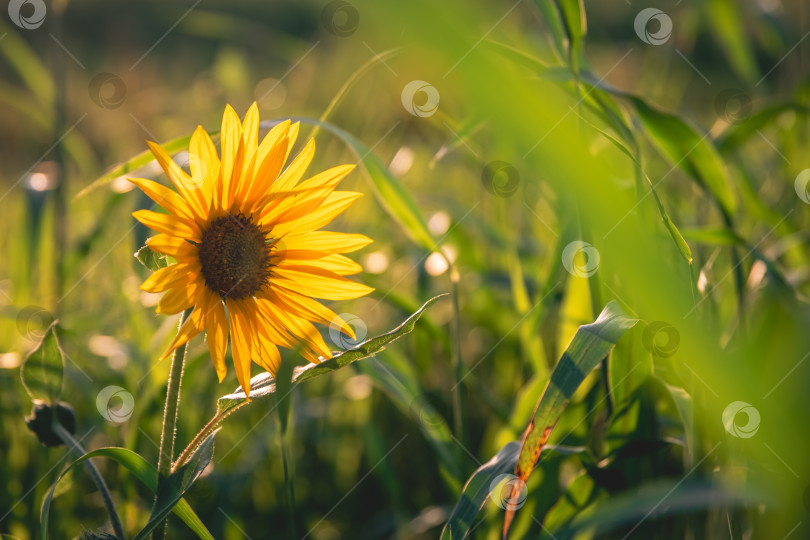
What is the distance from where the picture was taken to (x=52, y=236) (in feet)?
4.25

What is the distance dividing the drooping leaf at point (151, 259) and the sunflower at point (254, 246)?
2 cm

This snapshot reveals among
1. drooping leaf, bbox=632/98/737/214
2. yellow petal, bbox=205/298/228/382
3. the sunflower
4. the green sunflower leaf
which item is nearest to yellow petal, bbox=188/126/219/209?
the sunflower

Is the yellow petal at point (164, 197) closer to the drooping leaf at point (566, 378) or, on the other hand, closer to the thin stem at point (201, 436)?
the thin stem at point (201, 436)

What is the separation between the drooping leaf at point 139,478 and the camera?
52 cm

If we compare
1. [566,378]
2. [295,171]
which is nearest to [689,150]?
[566,378]

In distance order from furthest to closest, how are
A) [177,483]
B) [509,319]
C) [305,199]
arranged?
[509,319] < [305,199] < [177,483]

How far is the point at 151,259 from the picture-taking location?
22.1 inches

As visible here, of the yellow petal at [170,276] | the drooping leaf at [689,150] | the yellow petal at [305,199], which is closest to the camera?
the yellow petal at [170,276]

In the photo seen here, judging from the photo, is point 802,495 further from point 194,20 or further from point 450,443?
point 194,20

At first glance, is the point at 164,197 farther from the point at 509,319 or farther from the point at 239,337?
the point at 509,319

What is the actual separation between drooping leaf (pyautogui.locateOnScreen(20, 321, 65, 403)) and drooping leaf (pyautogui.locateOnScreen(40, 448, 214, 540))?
0.13 m

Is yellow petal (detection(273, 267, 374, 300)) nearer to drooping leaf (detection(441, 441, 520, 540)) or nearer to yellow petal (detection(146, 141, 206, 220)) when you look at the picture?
yellow petal (detection(146, 141, 206, 220))

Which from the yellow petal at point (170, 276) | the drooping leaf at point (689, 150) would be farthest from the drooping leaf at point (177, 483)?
the drooping leaf at point (689, 150)

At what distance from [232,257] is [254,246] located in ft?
0.09
